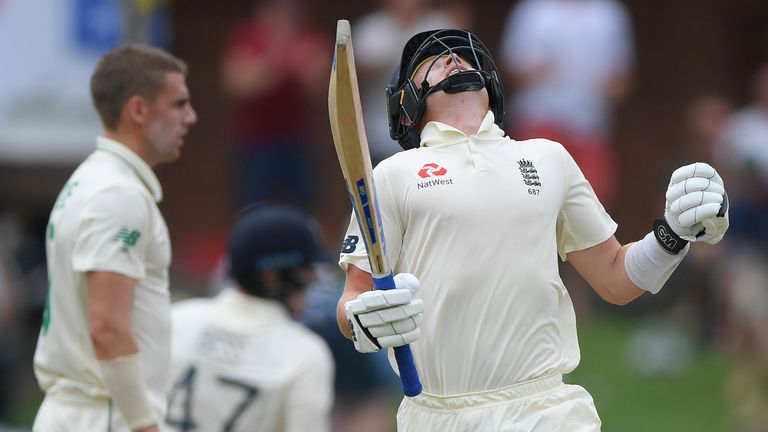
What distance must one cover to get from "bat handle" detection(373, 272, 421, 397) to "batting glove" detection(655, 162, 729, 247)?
3.18 feet

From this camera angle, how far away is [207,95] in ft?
51.5

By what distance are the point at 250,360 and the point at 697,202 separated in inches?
95.3

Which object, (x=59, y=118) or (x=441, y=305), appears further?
(x=59, y=118)

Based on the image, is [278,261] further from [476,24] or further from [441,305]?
[476,24]

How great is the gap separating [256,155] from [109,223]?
7.44m

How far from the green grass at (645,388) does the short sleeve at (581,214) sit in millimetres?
6723

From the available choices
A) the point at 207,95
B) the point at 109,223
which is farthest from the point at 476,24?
the point at 109,223

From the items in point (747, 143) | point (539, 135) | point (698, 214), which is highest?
point (698, 214)

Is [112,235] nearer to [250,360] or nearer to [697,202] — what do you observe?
[250,360]

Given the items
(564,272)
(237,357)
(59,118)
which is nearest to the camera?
(237,357)

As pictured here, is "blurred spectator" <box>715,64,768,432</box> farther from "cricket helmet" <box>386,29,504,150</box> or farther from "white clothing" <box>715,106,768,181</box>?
"cricket helmet" <box>386,29,504,150</box>

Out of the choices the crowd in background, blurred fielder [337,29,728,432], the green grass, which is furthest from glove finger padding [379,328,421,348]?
the green grass

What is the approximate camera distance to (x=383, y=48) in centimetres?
1198

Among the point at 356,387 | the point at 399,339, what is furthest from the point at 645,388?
the point at 399,339
